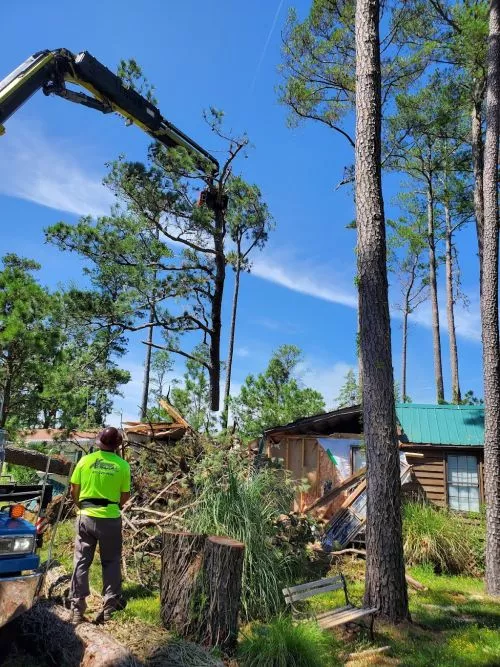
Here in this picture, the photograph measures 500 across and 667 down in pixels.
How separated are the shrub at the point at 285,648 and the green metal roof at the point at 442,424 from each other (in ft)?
31.9

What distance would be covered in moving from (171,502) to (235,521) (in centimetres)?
171

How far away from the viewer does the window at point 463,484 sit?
13.8m

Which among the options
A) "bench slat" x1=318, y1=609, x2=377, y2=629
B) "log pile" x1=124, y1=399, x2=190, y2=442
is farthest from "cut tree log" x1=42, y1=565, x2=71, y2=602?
"log pile" x1=124, y1=399, x2=190, y2=442

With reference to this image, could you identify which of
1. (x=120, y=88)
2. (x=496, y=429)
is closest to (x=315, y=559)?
(x=496, y=429)

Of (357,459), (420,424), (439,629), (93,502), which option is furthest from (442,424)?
(93,502)

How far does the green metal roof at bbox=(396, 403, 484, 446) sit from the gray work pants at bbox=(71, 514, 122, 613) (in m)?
10.0

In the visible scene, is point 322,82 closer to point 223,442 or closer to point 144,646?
point 223,442

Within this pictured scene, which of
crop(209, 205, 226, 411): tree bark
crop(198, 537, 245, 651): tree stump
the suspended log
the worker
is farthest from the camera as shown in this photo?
crop(209, 205, 226, 411): tree bark

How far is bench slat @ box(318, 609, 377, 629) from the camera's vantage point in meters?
4.97

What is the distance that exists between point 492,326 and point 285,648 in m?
6.72

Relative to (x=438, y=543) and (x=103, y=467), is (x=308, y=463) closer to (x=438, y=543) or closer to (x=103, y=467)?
(x=438, y=543)

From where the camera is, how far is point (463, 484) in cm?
1392

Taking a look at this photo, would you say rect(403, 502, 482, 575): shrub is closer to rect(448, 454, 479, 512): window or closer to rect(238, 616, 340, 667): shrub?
rect(448, 454, 479, 512): window

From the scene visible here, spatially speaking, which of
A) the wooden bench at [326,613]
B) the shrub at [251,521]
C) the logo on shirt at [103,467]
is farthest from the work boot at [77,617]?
the wooden bench at [326,613]
